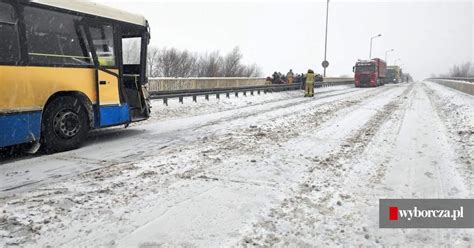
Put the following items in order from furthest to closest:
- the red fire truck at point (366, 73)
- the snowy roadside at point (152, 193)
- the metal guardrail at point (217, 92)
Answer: the red fire truck at point (366, 73) → the metal guardrail at point (217, 92) → the snowy roadside at point (152, 193)

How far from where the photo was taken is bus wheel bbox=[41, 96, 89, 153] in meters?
6.93

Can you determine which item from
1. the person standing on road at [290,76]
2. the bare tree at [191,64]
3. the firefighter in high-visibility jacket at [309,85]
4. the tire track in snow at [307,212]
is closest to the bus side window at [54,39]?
the tire track in snow at [307,212]

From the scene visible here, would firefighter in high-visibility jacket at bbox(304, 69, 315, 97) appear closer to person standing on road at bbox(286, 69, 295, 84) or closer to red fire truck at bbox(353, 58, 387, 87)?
person standing on road at bbox(286, 69, 295, 84)

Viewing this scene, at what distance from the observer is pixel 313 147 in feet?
24.6

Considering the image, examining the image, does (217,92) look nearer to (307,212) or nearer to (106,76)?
(106,76)

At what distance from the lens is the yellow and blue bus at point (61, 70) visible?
6.27 m

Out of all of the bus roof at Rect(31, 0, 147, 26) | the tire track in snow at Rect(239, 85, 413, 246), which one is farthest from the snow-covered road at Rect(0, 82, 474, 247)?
the bus roof at Rect(31, 0, 147, 26)

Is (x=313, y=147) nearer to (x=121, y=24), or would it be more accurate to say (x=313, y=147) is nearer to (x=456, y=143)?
(x=456, y=143)

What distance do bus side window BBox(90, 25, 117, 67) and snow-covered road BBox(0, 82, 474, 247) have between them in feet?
5.80

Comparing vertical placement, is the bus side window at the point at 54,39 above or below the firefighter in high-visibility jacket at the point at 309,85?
above

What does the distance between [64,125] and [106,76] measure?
153 cm

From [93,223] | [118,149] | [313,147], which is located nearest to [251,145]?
[313,147]

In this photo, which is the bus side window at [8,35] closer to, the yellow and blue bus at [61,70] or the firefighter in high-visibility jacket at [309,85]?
the yellow and blue bus at [61,70]

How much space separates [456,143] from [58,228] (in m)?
7.90
